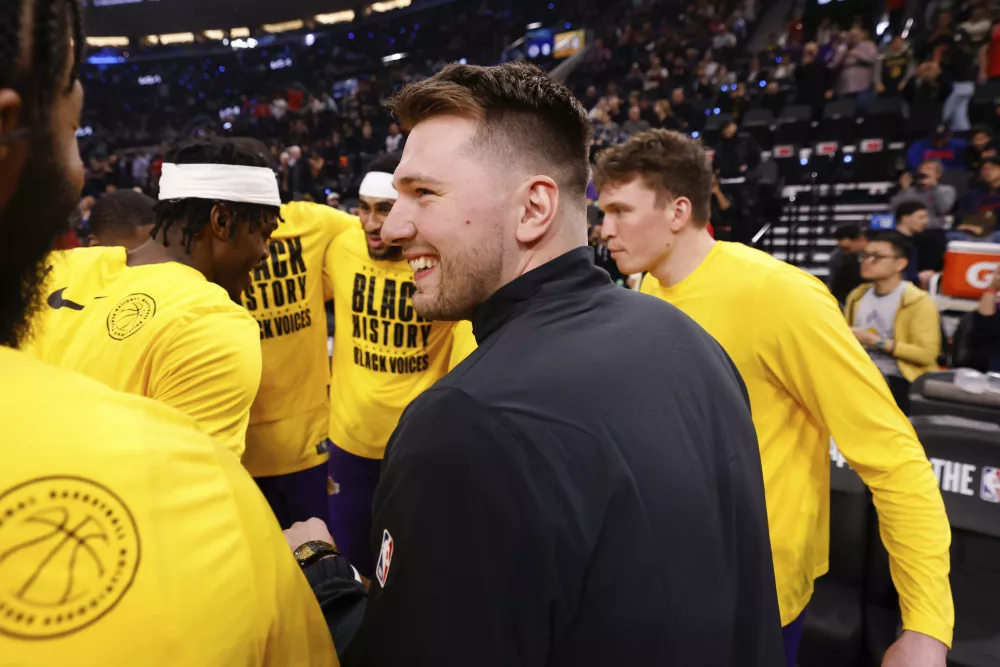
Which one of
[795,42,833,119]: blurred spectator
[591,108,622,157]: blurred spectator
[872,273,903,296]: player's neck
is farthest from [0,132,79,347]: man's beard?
[795,42,833,119]: blurred spectator

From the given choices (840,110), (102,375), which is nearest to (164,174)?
(102,375)

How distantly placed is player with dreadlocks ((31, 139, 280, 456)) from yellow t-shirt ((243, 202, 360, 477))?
952 mm

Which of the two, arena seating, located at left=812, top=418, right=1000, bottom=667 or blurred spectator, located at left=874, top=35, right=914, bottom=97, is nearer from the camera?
arena seating, located at left=812, top=418, right=1000, bottom=667

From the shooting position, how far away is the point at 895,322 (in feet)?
15.1

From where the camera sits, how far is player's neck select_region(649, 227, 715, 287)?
6.97 feet

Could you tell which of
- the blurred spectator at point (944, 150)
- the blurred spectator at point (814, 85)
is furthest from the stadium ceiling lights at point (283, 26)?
the blurred spectator at point (944, 150)

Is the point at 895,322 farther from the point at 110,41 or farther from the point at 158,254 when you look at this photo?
the point at 110,41

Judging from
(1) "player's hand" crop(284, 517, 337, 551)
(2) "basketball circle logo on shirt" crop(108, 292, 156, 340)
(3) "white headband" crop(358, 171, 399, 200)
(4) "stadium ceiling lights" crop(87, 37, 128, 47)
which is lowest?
(1) "player's hand" crop(284, 517, 337, 551)

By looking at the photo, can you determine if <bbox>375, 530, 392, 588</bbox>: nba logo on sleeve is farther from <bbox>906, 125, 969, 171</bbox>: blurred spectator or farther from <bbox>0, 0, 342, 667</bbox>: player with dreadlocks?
<bbox>906, 125, 969, 171</bbox>: blurred spectator

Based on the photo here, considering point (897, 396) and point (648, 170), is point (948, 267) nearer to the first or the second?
point (897, 396)

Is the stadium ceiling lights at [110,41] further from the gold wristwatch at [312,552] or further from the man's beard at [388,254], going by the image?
the gold wristwatch at [312,552]

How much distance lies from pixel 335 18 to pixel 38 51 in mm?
27176

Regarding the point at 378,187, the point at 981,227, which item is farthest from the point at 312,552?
the point at 981,227

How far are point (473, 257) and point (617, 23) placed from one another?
18.8 metres
